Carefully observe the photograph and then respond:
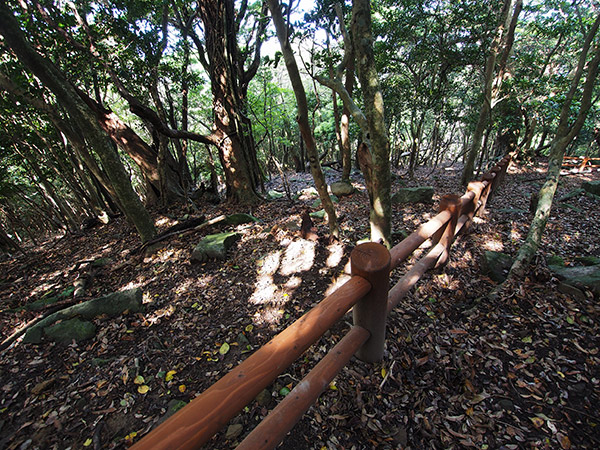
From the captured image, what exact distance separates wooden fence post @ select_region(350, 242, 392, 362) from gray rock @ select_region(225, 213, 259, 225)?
500 centimetres

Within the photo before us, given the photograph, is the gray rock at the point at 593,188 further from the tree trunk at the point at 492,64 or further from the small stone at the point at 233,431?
the small stone at the point at 233,431

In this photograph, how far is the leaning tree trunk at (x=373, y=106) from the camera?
311 centimetres

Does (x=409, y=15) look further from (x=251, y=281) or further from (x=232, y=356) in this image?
(x=232, y=356)

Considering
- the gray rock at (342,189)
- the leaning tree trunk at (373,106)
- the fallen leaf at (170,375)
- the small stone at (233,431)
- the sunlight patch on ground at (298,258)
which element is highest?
the leaning tree trunk at (373,106)

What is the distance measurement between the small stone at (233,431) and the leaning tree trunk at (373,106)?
10.1 feet

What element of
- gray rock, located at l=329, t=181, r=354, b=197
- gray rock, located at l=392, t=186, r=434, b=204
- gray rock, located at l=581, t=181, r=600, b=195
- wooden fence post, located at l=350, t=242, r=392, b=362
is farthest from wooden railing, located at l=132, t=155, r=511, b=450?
gray rock, located at l=581, t=181, r=600, b=195

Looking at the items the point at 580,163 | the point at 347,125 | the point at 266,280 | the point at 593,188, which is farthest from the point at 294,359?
the point at 580,163

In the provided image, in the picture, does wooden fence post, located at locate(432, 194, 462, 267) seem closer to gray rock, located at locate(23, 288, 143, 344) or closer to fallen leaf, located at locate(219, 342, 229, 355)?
fallen leaf, located at locate(219, 342, 229, 355)

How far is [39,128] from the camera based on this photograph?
26.1 ft

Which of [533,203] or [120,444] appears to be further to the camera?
[533,203]

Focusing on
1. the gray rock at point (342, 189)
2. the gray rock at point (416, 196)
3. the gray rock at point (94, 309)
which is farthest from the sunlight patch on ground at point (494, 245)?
the gray rock at point (94, 309)

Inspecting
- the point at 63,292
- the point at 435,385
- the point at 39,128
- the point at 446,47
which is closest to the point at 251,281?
the point at 435,385

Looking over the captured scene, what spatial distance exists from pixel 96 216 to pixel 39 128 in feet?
10.6

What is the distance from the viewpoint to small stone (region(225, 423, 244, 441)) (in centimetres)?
223
